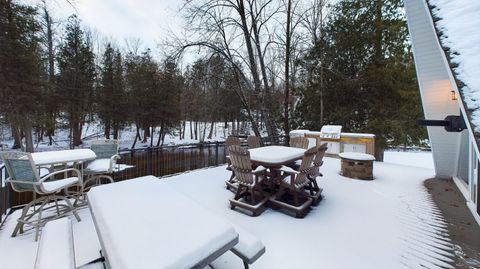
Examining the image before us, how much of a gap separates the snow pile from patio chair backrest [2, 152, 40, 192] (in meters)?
3.89

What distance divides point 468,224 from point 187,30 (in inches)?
340

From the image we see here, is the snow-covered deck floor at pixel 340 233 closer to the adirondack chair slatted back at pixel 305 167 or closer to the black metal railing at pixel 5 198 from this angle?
the black metal railing at pixel 5 198

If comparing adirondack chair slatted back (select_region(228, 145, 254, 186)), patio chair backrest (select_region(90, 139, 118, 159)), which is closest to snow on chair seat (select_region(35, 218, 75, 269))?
adirondack chair slatted back (select_region(228, 145, 254, 186))

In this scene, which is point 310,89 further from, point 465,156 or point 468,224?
point 468,224

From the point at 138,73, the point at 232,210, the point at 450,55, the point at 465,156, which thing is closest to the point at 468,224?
the point at 465,156

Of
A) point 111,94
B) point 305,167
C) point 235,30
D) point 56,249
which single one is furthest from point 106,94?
point 56,249

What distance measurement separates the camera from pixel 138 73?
49.7ft

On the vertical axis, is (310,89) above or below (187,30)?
below

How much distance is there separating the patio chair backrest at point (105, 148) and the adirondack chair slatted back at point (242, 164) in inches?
87.9

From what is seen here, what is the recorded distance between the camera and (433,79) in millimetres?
4047

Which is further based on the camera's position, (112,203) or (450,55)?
(112,203)

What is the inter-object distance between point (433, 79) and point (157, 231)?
5.25 meters

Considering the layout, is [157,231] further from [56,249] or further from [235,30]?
[235,30]

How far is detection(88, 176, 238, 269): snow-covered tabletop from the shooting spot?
3.43ft
